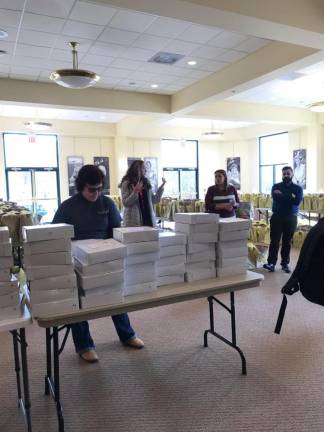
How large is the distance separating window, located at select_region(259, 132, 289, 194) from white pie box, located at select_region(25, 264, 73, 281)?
35.5 ft

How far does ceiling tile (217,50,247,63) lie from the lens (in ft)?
17.9

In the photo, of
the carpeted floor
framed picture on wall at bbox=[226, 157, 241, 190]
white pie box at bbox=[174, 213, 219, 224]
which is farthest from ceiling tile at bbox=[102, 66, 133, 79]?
framed picture on wall at bbox=[226, 157, 241, 190]

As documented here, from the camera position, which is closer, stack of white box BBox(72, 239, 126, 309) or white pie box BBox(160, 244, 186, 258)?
stack of white box BBox(72, 239, 126, 309)

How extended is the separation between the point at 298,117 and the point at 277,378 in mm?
8560

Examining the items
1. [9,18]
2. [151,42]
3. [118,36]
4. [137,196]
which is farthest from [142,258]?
[151,42]

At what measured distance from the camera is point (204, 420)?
205 cm

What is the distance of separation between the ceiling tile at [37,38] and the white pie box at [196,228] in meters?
3.67

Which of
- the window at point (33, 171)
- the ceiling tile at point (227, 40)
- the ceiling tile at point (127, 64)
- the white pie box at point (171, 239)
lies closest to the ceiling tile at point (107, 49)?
the ceiling tile at point (127, 64)

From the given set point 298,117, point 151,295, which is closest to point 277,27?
point 151,295

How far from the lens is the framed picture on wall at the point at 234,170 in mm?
13398

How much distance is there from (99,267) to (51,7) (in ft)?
11.2

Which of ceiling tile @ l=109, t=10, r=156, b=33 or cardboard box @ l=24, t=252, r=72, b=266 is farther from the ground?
Answer: ceiling tile @ l=109, t=10, r=156, b=33

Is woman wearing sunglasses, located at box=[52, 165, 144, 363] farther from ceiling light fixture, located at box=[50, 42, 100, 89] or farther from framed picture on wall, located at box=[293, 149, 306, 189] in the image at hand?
framed picture on wall, located at box=[293, 149, 306, 189]

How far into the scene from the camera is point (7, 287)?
1.70 meters
